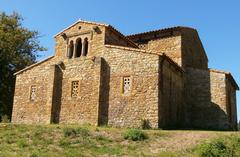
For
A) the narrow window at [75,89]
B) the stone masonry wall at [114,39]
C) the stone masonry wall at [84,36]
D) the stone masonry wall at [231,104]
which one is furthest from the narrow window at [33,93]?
the stone masonry wall at [231,104]

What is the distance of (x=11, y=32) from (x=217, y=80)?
2260 cm

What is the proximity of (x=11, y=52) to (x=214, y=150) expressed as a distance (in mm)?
27115

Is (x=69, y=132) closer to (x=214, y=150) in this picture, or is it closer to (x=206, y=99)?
(x=214, y=150)

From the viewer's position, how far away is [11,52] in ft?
115

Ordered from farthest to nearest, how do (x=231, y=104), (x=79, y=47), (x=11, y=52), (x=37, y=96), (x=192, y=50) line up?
(x=11, y=52) < (x=192, y=50) < (x=231, y=104) < (x=37, y=96) < (x=79, y=47)

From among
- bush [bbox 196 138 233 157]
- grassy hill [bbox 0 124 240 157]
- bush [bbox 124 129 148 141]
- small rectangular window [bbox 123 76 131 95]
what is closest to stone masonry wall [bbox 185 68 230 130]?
small rectangular window [bbox 123 76 131 95]

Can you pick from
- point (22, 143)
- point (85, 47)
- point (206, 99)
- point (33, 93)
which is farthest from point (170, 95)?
point (22, 143)

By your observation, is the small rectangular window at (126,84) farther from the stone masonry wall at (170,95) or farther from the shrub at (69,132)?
the shrub at (69,132)

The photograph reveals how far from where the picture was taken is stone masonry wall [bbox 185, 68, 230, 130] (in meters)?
24.4

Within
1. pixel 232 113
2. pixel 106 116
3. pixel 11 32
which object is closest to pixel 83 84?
pixel 106 116

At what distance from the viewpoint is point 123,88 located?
68.8 feet

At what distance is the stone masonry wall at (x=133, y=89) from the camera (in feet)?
65.4

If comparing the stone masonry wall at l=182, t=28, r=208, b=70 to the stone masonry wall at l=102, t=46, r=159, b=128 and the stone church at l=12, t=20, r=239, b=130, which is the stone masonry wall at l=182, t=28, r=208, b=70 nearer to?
the stone church at l=12, t=20, r=239, b=130

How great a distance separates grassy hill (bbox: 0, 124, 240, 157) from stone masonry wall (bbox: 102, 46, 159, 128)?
2863mm
